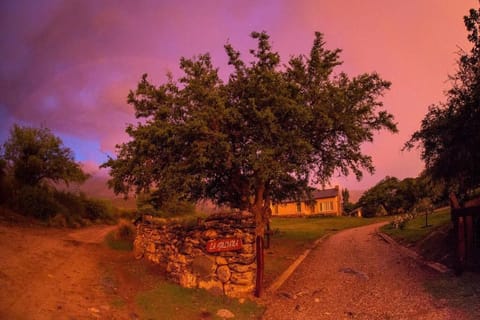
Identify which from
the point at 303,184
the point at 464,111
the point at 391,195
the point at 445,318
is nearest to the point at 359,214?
the point at 391,195

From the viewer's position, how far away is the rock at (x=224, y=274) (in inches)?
462

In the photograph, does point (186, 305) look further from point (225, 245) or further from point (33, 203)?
point (33, 203)

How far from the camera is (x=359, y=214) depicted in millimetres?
69250

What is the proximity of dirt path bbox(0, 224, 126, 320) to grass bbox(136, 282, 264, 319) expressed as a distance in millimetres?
1060

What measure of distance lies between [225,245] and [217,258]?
561mm

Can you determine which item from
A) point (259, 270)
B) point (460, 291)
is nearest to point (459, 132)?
point (460, 291)

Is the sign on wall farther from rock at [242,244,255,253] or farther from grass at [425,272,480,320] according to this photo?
grass at [425,272,480,320]

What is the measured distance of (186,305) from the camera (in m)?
10.6

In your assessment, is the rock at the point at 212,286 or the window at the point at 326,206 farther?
the window at the point at 326,206

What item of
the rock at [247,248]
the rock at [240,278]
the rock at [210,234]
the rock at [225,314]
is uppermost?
the rock at [210,234]

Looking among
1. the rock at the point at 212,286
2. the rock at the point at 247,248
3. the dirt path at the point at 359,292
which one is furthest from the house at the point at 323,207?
the rock at the point at 212,286

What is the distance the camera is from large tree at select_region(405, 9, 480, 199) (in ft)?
41.3

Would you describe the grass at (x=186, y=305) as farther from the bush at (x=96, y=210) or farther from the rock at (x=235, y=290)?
the bush at (x=96, y=210)

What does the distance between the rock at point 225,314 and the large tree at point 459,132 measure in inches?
389
